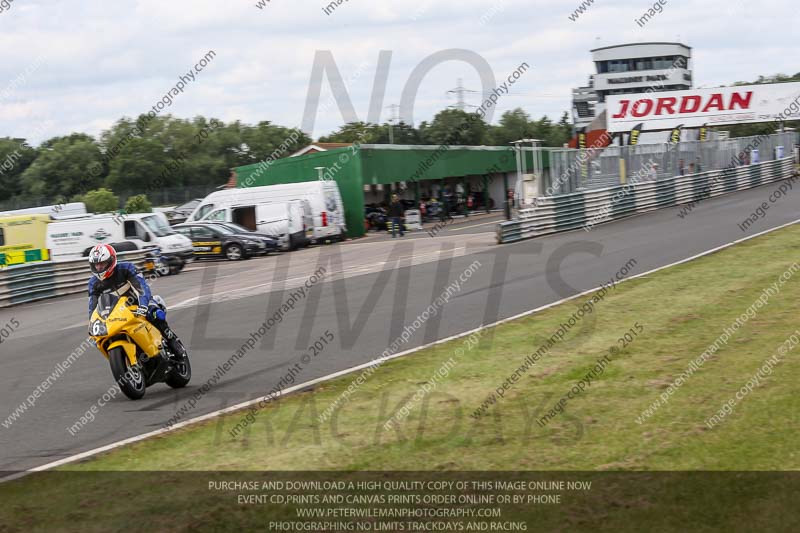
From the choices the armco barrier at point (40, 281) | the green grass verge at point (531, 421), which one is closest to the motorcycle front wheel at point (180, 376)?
the green grass verge at point (531, 421)

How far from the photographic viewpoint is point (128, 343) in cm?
874

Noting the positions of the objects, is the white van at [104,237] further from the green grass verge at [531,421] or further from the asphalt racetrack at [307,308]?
the green grass verge at [531,421]

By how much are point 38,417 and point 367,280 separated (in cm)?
1101

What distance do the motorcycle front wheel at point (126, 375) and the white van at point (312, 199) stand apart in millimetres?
24585

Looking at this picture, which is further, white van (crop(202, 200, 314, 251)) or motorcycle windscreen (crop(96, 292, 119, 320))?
white van (crop(202, 200, 314, 251))

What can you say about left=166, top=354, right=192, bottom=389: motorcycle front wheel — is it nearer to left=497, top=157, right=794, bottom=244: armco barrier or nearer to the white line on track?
the white line on track

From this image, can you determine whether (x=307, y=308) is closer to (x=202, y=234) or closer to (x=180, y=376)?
(x=180, y=376)

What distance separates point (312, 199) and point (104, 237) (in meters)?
8.62

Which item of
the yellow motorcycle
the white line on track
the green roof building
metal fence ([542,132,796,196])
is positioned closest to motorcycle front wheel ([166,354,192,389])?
the yellow motorcycle

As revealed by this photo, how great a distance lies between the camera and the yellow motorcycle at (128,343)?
8.60m

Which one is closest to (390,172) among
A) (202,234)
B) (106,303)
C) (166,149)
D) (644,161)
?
(202,234)

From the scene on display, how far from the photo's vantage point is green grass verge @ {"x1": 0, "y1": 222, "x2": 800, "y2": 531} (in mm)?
6027

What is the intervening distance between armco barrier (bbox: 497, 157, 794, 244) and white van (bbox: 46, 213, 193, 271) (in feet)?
33.0

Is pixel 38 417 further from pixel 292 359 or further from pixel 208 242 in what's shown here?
pixel 208 242
